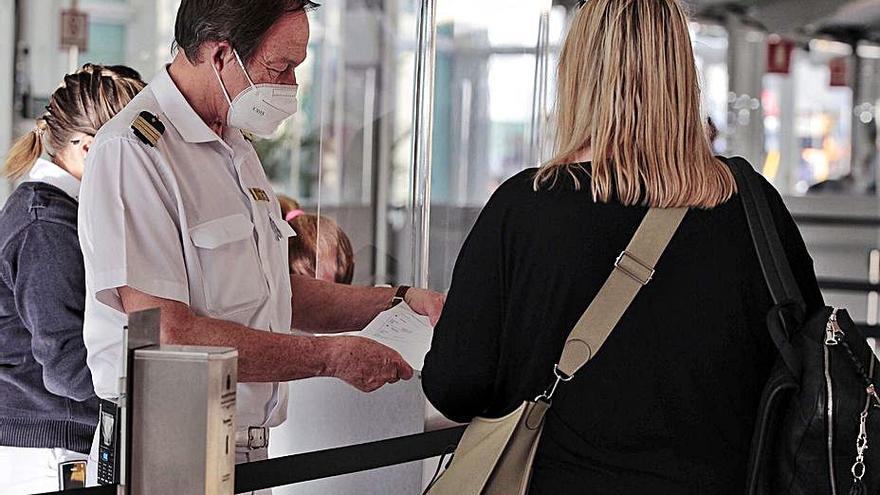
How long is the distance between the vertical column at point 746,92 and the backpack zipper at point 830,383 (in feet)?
30.1

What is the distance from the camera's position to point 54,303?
2480 millimetres

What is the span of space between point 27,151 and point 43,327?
1.86 ft

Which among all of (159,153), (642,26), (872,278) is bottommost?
(872,278)

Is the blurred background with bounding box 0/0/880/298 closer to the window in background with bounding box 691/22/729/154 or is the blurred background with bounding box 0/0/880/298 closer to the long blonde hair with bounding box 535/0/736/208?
the long blonde hair with bounding box 535/0/736/208

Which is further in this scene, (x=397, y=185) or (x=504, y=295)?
(x=397, y=185)

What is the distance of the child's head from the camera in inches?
130

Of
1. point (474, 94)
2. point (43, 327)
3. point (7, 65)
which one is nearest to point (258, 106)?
point (43, 327)

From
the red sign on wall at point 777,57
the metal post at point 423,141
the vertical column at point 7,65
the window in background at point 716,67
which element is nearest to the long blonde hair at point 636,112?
the metal post at point 423,141

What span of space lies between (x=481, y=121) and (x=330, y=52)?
0.50 metres

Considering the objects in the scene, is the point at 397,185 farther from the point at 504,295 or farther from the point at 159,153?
the point at 504,295

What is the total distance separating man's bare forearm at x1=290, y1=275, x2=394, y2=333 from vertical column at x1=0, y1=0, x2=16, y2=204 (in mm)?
2708

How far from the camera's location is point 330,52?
3.91 metres

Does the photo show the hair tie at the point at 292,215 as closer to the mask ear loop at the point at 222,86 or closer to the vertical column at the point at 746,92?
the mask ear loop at the point at 222,86

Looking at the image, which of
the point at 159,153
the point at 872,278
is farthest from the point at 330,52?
the point at 872,278
